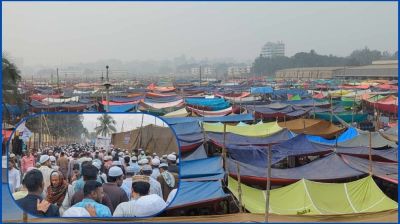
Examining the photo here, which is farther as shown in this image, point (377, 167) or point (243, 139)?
point (243, 139)

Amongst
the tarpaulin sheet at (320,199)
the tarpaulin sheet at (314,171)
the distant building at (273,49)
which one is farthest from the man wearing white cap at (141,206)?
the distant building at (273,49)

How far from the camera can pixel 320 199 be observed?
5184 mm

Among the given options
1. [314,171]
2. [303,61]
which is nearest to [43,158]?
[314,171]

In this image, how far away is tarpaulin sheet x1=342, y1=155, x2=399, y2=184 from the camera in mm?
5991

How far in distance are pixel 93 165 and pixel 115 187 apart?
0.11 meters

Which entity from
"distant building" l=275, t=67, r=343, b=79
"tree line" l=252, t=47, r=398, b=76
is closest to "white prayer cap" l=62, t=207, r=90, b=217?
"distant building" l=275, t=67, r=343, b=79

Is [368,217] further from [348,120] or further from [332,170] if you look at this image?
[348,120]

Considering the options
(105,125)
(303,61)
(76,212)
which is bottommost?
(76,212)

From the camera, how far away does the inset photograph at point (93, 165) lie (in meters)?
1.45

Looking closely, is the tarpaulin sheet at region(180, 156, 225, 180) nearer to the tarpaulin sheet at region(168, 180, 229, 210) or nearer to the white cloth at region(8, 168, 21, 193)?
the tarpaulin sheet at region(168, 180, 229, 210)

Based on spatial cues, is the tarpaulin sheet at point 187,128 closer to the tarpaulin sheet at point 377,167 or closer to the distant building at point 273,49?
the tarpaulin sheet at point 377,167

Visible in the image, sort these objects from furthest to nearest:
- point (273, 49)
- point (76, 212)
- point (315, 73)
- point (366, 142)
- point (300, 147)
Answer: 1. point (273, 49)
2. point (315, 73)
3. point (366, 142)
4. point (300, 147)
5. point (76, 212)

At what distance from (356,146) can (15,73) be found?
31.4ft

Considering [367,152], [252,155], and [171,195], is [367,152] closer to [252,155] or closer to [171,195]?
[252,155]
